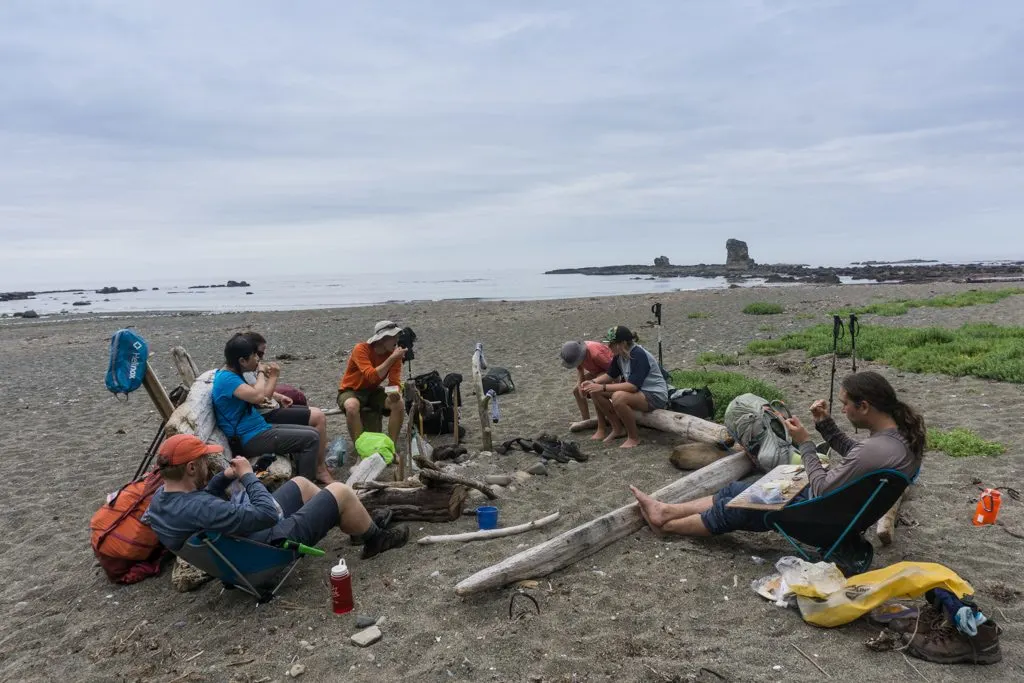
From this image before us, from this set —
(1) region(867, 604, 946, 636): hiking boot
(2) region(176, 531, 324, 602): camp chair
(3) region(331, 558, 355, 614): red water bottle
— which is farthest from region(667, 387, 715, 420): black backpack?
(2) region(176, 531, 324, 602): camp chair

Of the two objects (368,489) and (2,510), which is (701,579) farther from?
(2,510)

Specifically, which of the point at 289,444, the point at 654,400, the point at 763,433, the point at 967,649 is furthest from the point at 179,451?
the point at 654,400

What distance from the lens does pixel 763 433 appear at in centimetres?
614

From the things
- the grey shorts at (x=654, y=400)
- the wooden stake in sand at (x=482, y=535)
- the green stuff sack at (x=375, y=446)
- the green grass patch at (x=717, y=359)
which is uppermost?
the grey shorts at (x=654, y=400)

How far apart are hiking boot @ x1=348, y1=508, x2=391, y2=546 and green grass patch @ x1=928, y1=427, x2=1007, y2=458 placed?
5583mm

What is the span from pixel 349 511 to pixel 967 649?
398cm

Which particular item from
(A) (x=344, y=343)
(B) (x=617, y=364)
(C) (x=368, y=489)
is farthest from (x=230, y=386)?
(A) (x=344, y=343)

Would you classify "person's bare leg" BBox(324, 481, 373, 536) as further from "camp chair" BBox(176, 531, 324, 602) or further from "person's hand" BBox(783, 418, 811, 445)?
"person's hand" BBox(783, 418, 811, 445)

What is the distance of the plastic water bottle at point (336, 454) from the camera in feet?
24.6

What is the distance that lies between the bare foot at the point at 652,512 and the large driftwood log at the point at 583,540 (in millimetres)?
68

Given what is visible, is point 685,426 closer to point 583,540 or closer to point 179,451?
point 583,540

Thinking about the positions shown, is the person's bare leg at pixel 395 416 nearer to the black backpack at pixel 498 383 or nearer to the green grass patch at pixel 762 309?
the black backpack at pixel 498 383

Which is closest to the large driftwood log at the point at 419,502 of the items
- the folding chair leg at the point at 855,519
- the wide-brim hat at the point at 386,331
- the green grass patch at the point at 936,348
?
the wide-brim hat at the point at 386,331

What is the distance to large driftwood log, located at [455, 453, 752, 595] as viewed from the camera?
14.5 ft
